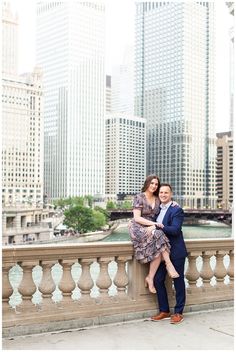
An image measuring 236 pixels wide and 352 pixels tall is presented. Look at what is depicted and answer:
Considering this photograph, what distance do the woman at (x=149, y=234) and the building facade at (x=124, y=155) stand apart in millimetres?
139044

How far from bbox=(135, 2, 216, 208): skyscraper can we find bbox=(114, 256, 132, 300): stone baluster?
130 m

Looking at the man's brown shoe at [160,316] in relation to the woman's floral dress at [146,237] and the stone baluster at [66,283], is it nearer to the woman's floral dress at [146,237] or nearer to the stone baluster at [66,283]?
the woman's floral dress at [146,237]

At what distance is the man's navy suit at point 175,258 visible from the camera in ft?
17.1

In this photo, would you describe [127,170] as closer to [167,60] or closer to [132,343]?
[167,60]

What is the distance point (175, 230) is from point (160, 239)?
0.17 metres

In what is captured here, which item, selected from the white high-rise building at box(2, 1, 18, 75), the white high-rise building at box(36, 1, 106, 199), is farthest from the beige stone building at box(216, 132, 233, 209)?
the white high-rise building at box(2, 1, 18, 75)

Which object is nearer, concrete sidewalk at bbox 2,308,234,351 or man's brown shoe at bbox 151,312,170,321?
concrete sidewalk at bbox 2,308,234,351

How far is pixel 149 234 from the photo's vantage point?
5211mm

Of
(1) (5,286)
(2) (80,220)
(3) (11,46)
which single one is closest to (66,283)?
(1) (5,286)

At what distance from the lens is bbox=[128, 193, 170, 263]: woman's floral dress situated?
17.1ft

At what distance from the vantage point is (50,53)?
148 m

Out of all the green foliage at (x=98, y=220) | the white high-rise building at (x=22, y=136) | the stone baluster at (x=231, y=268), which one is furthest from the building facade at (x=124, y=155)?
the stone baluster at (x=231, y=268)

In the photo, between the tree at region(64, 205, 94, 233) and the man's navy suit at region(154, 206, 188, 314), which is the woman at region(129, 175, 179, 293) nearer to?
the man's navy suit at region(154, 206, 188, 314)

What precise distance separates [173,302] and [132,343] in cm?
117
